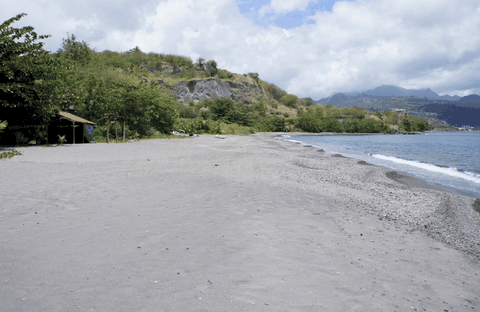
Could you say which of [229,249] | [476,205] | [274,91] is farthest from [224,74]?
[229,249]

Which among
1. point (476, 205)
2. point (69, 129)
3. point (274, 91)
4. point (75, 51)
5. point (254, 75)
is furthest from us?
point (274, 91)

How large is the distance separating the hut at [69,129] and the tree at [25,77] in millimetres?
2505

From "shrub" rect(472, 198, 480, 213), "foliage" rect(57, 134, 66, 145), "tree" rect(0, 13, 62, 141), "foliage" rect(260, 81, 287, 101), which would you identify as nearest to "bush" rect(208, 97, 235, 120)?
"foliage" rect(57, 134, 66, 145)

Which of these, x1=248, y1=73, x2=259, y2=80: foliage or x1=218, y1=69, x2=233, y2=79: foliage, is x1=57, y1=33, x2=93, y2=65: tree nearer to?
x1=218, y1=69, x2=233, y2=79: foliage

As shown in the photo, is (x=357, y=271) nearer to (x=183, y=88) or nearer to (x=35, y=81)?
(x=35, y=81)

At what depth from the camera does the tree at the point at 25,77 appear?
63.7 feet

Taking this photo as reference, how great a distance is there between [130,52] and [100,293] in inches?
5347

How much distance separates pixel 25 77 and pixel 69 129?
22.9 feet

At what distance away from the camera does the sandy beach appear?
3.16 m

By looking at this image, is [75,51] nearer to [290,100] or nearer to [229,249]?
[229,249]

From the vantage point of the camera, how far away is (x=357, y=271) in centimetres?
391

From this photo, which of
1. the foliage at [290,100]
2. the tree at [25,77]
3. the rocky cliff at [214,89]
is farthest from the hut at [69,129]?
the foliage at [290,100]

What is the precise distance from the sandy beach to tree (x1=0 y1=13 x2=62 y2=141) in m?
15.2

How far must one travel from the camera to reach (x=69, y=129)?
86.7ft
